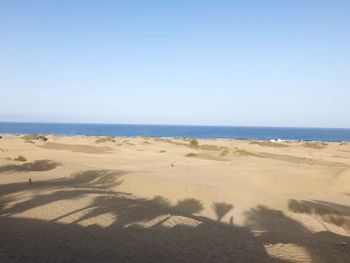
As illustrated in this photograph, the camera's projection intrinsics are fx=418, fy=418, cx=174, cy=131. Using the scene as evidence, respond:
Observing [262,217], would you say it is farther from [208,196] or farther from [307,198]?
[307,198]

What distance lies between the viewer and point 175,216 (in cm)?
1437

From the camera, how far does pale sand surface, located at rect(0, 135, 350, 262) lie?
10.5 m

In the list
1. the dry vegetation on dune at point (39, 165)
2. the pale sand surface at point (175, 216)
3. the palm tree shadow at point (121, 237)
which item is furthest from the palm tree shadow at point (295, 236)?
the dry vegetation on dune at point (39, 165)

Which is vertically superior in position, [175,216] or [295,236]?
[175,216]

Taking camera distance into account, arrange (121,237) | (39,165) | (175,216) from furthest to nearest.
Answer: (39,165) < (175,216) < (121,237)

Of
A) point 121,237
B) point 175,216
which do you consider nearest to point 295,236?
point 175,216

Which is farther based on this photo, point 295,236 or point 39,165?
point 39,165

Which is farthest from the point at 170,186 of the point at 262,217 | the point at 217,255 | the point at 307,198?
the point at 217,255

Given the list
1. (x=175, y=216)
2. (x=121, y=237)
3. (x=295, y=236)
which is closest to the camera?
(x=121, y=237)

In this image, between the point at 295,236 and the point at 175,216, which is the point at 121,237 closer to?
the point at 175,216

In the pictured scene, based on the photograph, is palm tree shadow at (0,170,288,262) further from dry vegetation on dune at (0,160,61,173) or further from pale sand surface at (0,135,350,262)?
dry vegetation on dune at (0,160,61,173)

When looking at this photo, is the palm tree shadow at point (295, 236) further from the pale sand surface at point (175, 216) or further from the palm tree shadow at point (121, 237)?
the palm tree shadow at point (121, 237)

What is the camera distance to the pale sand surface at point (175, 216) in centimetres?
1045

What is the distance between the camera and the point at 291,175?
27328 mm
